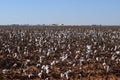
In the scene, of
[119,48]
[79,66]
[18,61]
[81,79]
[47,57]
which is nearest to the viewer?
[81,79]

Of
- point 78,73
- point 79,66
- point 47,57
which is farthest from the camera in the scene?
point 47,57

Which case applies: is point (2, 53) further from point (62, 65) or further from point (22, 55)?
point (62, 65)

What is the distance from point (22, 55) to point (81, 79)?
5517 millimetres

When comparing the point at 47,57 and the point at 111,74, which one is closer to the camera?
the point at 111,74

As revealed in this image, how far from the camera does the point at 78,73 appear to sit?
12.6m

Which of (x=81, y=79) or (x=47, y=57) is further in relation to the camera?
(x=47, y=57)

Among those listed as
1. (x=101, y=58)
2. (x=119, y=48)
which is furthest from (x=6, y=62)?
(x=119, y=48)

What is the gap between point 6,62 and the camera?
1422 centimetres

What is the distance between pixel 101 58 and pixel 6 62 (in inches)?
183

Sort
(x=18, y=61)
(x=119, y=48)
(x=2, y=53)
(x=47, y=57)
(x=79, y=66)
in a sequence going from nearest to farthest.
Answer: (x=79, y=66)
(x=18, y=61)
(x=47, y=57)
(x=2, y=53)
(x=119, y=48)

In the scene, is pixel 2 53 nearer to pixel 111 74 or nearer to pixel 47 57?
pixel 47 57

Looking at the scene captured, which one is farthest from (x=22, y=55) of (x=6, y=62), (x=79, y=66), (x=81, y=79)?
(x=81, y=79)

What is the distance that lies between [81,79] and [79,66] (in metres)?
2.13

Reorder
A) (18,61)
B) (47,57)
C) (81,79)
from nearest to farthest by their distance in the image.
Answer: (81,79) < (18,61) < (47,57)
